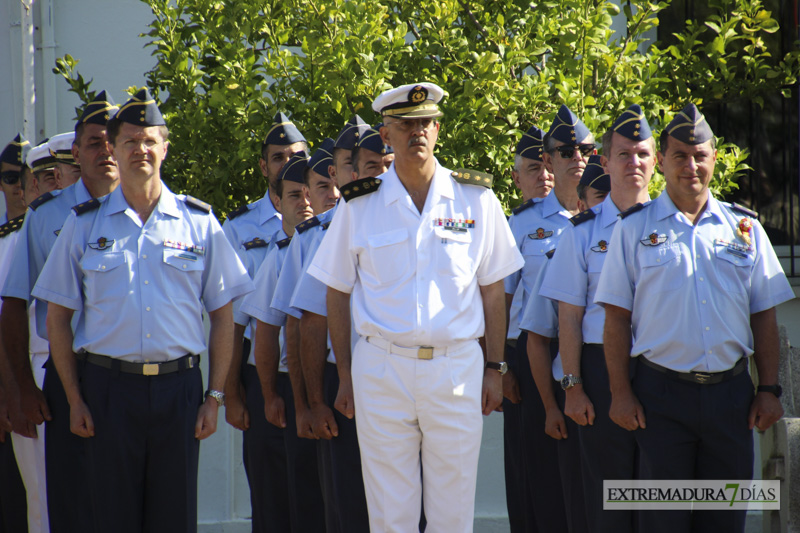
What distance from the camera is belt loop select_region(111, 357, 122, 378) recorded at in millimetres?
4055

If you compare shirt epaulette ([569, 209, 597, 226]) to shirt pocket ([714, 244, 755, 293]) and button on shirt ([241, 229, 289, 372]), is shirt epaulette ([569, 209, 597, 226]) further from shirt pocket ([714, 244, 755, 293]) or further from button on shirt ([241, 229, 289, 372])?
button on shirt ([241, 229, 289, 372])

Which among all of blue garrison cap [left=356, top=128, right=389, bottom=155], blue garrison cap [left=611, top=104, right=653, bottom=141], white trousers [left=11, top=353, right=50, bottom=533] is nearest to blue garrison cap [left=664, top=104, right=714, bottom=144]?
blue garrison cap [left=611, top=104, right=653, bottom=141]

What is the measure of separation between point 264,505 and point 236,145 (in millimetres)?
2306

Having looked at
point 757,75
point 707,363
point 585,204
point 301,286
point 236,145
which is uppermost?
point 757,75

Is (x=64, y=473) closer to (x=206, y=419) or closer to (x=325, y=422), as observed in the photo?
(x=206, y=419)

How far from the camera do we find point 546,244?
211 inches

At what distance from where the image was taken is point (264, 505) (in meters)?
5.19

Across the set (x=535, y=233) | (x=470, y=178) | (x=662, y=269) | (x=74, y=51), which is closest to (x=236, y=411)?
(x=535, y=233)

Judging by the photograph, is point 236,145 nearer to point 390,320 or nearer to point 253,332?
point 253,332

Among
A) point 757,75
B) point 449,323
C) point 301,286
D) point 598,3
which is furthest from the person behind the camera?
point 757,75

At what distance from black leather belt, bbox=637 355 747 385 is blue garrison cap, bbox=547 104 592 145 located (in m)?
1.68

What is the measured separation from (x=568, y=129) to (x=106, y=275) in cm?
259

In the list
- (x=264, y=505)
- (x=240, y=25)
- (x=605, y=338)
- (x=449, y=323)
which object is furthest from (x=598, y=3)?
(x=264, y=505)

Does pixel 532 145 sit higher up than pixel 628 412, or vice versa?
pixel 532 145
